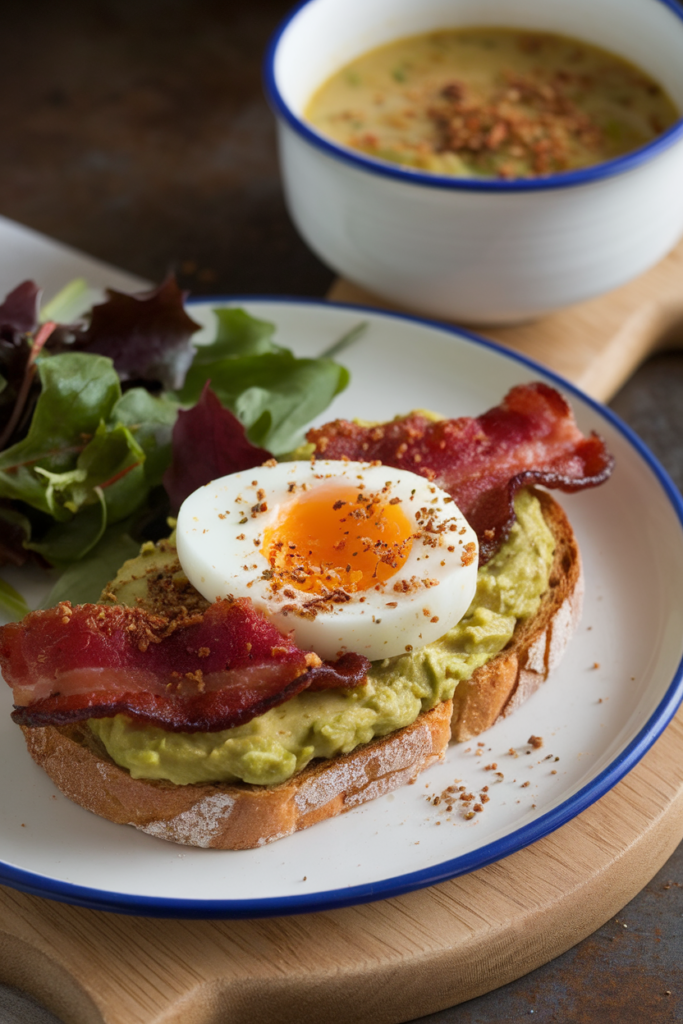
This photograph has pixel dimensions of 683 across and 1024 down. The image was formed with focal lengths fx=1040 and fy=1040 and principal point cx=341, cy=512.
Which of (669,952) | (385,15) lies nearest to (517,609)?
(669,952)

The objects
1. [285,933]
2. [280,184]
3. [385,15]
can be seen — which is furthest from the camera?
[280,184]

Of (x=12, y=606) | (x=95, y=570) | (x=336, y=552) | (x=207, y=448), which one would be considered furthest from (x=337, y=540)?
(x=12, y=606)

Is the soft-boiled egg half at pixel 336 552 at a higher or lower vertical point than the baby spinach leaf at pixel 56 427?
higher

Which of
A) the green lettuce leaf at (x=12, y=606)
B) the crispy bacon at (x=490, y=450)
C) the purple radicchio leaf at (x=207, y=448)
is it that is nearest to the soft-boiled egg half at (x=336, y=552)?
A: the crispy bacon at (x=490, y=450)

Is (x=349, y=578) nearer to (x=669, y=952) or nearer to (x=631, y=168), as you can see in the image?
(x=669, y=952)

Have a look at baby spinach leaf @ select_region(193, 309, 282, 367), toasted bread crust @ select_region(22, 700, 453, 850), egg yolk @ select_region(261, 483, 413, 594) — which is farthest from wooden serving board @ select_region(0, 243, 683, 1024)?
baby spinach leaf @ select_region(193, 309, 282, 367)

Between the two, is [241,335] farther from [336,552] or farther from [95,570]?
[336,552]

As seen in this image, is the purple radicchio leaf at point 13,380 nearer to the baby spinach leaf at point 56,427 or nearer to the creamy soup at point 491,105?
the baby spinach leaf at point 56,427

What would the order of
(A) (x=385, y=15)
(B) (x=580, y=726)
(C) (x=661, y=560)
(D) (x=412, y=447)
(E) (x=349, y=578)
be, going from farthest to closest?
(A) (x=385, y=15) → (C) (x=661, y=560) → (D) (x=412, y=447) → (B) (x=580, y=726) → (E) (x=349, y=578)
